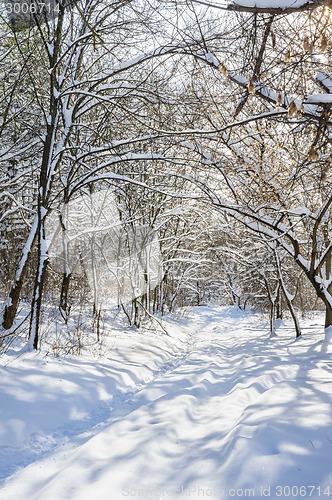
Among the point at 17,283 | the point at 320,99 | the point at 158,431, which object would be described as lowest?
the point at 158,431

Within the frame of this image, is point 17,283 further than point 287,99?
Yes

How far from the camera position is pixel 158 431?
3570 millimetres

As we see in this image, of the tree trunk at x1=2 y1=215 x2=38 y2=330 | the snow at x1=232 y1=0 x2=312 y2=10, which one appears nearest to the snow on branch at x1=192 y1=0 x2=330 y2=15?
the snow at x1=232 y1=0 x2=312 y2=10

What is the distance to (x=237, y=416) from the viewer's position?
4051 mm

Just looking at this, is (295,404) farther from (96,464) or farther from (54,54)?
(54,54)

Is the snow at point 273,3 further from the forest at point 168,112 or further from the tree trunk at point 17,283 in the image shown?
the tree trunk at point 17,283

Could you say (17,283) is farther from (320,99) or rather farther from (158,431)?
(320,99)

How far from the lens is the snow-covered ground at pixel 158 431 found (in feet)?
8.18

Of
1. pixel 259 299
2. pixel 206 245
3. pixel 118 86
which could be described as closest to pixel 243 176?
pixel 118 86

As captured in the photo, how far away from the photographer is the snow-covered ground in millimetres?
2494

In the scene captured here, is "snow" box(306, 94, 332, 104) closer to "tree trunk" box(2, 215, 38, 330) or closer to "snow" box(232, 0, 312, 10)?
"snow" box(232, 0, 312, 10)

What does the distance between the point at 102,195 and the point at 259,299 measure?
21.9 metres

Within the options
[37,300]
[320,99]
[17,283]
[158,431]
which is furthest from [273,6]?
[17,283]

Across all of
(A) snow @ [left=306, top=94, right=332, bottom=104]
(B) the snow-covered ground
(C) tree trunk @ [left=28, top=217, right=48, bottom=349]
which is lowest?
(B) the snow-covered ground
